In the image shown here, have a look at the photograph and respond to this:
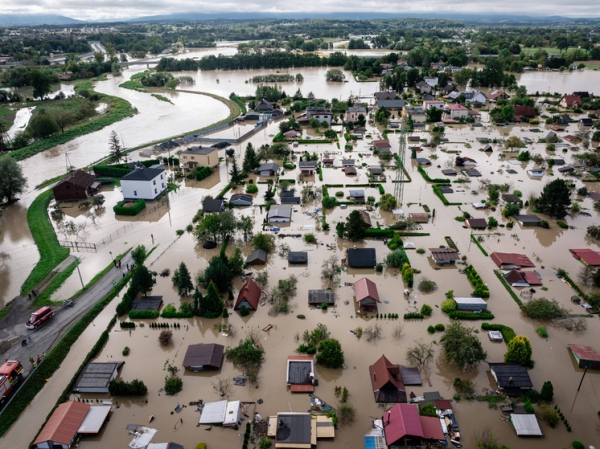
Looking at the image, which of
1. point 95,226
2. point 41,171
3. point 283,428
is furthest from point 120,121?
point 283,428

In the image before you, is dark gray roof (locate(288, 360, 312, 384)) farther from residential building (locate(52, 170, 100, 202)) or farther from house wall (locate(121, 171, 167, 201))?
residential building (locate(52, 170, 100, 202))

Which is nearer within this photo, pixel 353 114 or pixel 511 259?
pixel 511 259

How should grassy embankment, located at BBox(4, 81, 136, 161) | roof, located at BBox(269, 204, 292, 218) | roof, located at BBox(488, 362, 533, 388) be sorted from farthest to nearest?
grassy embankment, located at BBox(4, 81, 136, 161) < roof, located at BBox(269, 204, 292, 218) < roof, located at BBox(488, 362, 533, 388)

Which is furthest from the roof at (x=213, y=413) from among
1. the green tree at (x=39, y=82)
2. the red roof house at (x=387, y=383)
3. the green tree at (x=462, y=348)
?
the green tree at (x=39, y=82)

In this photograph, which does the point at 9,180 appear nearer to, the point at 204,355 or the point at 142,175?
the point at 142,175

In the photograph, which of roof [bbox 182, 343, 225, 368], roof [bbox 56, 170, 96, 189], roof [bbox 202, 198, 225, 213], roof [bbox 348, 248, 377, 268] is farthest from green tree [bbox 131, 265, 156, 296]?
roof [bbox 56, 170, 96, 189]

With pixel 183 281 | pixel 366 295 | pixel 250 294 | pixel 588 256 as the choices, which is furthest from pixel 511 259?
pixel 183 281

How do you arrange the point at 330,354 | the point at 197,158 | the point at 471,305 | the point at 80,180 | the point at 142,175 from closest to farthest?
the point at 330,354
the point at 471,305
the point at 142,175
the point at 80,180
the point at 197,158

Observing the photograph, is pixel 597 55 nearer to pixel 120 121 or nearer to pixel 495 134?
pixel 495 134
